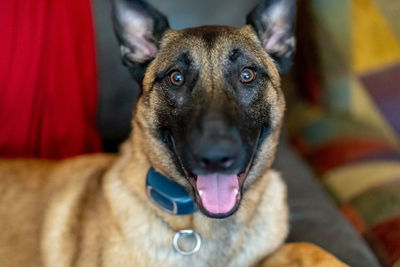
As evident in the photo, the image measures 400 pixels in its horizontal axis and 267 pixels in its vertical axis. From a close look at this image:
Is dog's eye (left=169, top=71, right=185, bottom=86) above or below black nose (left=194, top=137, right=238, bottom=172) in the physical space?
above

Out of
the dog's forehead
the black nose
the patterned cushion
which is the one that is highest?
the dog's forehead

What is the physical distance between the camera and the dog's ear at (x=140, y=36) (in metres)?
1.73

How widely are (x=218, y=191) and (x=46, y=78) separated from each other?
1244 mm

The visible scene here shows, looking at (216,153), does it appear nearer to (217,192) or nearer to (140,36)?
(217,192)

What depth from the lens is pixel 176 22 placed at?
7.66 ft

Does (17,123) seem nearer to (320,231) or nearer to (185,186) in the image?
(185,186)

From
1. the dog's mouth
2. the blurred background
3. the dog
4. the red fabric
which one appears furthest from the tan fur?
the red fabric

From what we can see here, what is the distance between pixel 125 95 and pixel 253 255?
1.14m

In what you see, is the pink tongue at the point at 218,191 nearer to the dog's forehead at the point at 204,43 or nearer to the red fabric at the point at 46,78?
the dog's forehead at the point at 204,43

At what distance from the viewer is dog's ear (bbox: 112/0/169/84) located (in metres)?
1.73

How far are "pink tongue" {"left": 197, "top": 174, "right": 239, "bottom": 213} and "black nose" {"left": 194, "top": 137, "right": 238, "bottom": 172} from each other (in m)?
0.14

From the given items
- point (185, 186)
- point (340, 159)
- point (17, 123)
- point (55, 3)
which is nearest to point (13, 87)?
point (17, 123)

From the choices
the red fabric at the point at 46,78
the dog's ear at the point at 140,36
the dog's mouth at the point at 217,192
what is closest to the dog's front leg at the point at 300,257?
the dog's mouth at the point at 217,192

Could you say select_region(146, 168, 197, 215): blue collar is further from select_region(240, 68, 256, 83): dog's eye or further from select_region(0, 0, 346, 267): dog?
select_region(240, 68, 256, 83): dog's eye
